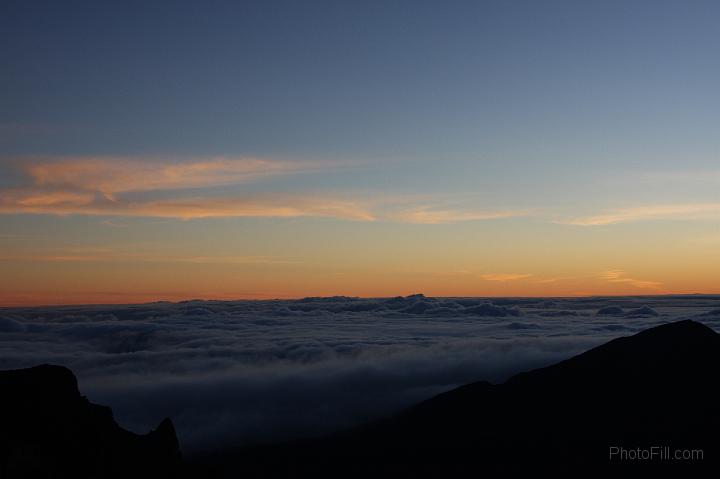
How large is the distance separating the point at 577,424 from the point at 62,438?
6141 centimetres

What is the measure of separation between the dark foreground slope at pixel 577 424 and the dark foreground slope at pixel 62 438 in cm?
4016

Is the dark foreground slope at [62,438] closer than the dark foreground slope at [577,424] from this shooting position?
Yes

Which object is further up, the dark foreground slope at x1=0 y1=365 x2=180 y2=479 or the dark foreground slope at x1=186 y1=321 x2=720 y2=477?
the dark foreground slope at x1=0 y1=365 x2=180 y2=479

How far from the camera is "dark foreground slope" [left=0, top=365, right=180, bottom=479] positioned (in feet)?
102

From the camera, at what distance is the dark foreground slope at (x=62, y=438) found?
30984 mm

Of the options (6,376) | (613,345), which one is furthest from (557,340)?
(6,376)

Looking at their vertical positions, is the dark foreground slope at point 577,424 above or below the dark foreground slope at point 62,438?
below

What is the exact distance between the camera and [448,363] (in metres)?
149

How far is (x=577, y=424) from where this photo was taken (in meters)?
77.9

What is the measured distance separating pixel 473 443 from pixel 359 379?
66.8 m

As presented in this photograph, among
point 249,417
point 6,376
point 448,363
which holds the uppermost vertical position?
point 6,376

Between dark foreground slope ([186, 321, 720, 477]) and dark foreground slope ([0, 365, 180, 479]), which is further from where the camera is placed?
dark foreground slope ([186, 321, 720, 477])

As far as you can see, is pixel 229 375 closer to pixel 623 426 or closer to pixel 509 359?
pixel 509 359

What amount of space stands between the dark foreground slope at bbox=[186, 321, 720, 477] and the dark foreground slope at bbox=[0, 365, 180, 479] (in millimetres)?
40156
